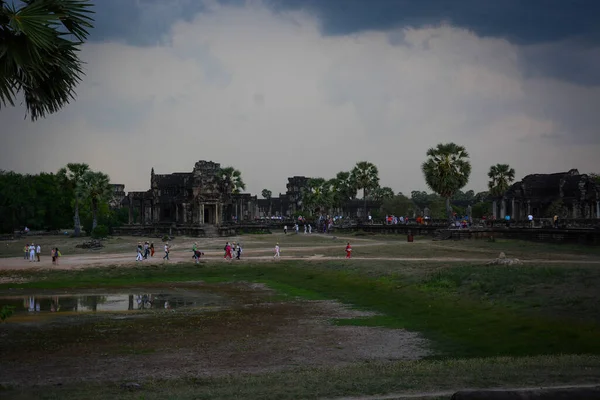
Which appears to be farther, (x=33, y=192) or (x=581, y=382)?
(x=33, y=192)

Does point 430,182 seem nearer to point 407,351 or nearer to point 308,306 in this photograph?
point 308,306

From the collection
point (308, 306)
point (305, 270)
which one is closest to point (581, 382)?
point (308, 306)

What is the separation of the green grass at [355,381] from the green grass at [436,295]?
2571mm

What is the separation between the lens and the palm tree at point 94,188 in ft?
286

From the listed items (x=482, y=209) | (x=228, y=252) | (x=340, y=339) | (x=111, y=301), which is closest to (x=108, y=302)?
(x=111, y=301)

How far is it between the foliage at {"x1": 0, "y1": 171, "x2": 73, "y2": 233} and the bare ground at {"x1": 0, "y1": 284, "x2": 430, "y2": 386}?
73.6m

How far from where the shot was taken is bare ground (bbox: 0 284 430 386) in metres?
16.0

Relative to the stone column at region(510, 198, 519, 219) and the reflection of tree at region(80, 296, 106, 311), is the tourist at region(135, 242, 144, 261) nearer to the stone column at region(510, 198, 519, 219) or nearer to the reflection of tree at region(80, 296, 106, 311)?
the reflection of tree at region(80, 296, 106, 311)

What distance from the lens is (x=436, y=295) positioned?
1033 inches

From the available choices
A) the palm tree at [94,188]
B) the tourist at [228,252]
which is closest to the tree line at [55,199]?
the palm tree at [94,188]

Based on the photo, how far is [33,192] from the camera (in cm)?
9769

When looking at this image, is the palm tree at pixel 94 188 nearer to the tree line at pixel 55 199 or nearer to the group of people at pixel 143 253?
the tree line at pixel 55 199

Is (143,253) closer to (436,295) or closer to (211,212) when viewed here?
(436,295)

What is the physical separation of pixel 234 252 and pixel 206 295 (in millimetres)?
20814
